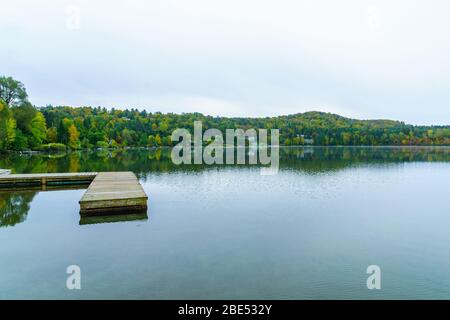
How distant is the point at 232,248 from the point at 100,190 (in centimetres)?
982

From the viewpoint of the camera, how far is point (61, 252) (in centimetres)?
965

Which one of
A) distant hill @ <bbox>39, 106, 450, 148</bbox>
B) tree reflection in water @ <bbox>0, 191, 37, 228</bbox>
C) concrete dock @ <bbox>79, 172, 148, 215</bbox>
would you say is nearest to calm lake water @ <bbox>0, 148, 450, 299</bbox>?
tree reflection in water @ <bbox>0, 191, 37, 228</bbox>

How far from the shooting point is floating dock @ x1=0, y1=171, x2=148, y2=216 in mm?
14070

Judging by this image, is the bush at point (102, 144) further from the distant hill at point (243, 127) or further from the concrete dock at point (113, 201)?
the concrete dock at point (113, 201)

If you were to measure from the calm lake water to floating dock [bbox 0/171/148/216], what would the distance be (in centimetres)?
91

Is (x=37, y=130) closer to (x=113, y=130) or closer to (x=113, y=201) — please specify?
(x=113, y=130)

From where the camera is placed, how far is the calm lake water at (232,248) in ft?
24.0

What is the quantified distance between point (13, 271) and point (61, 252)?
1.56 m

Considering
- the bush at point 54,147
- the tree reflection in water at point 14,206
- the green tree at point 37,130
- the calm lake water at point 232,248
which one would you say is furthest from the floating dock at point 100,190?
the bush at point 54,147

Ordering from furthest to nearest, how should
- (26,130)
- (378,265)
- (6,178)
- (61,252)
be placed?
(26,130) < (6,178) < (61,252) < (378,265)

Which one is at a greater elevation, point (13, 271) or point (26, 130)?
point (26, 130)

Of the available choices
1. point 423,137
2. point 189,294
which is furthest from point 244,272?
point 423,137
